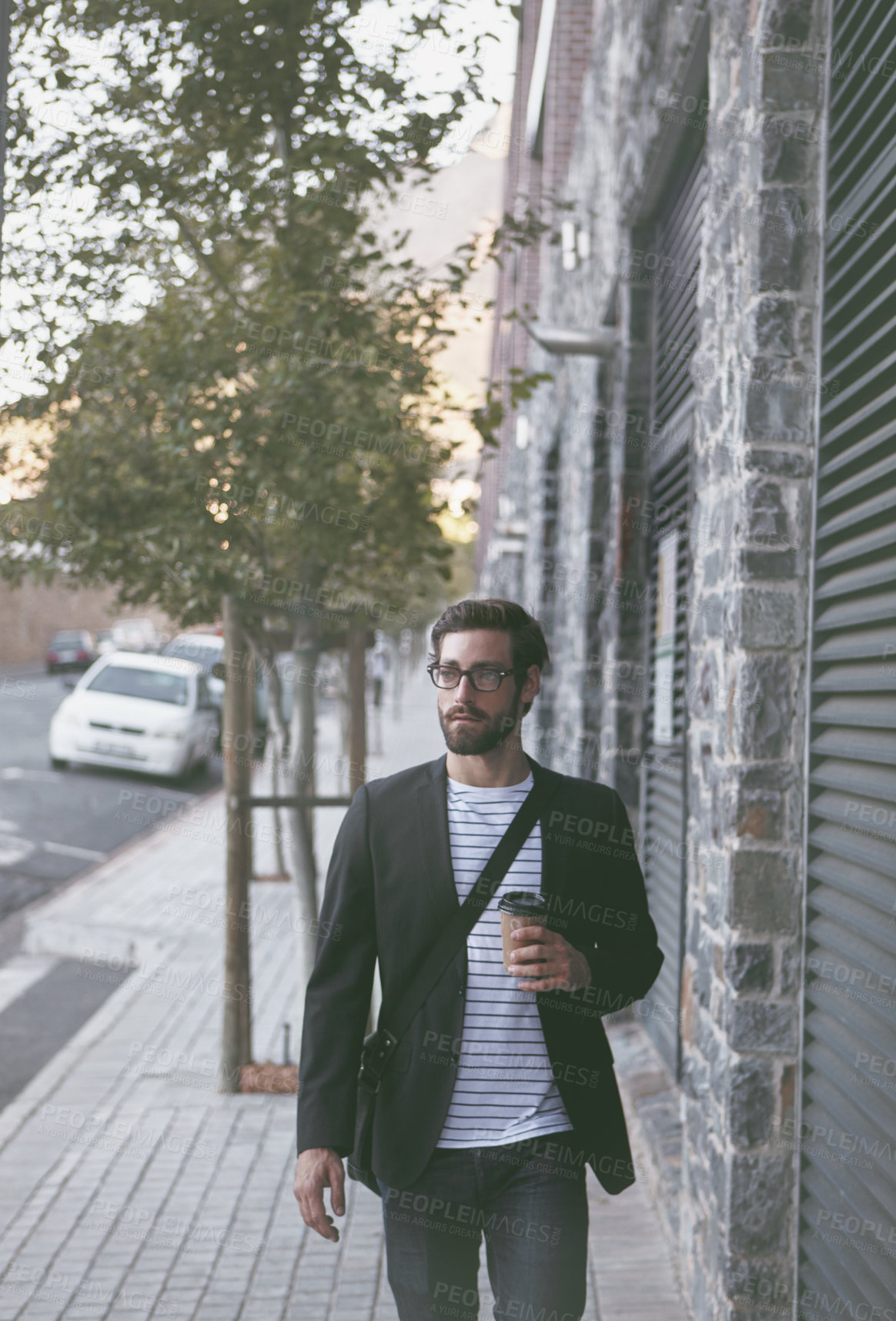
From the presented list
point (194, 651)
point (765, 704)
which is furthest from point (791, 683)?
point (194, 651)

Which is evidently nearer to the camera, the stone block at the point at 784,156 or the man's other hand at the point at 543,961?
the man's other hand at the point at 543,961

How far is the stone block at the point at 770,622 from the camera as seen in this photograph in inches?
132

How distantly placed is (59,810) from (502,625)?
13727mm

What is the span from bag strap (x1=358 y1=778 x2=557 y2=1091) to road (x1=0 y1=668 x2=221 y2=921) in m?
8.44

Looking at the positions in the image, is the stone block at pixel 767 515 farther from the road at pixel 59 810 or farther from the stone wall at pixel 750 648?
the road at pixel 59 810

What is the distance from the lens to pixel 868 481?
9.24 feet

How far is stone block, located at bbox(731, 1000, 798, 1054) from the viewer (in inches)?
130

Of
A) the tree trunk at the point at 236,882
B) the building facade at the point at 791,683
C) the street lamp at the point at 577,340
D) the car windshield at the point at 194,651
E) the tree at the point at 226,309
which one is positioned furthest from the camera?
the car windshield at the point at 194,651

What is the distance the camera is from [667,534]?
6.04m

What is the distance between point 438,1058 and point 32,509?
13.1ft

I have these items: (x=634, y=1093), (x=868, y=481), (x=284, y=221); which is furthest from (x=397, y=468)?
(x=868, y=481)

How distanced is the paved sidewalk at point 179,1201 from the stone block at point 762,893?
141cm

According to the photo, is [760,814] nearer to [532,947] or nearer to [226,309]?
[532,947]

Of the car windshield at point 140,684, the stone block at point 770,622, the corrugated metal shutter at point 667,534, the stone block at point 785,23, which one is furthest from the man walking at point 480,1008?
the car windshield at point 140,684
